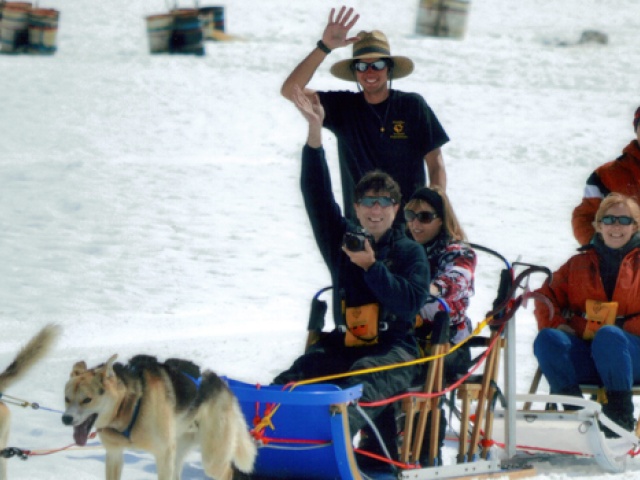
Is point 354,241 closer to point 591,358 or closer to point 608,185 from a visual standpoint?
point 591,358

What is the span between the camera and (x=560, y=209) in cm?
1152

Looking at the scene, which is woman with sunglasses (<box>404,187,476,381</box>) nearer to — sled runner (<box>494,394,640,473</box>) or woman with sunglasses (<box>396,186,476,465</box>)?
woman with sunglasses (<box>396,186,476,465</box>)

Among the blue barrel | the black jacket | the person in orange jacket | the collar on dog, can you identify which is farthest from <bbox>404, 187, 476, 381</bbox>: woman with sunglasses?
the blue barrel

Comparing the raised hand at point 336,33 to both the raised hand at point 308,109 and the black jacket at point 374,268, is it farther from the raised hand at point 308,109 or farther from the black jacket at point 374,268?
the black jacket at point 374,268

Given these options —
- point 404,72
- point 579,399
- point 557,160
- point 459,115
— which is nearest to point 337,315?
point 579,399

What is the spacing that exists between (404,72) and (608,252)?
1.24 m

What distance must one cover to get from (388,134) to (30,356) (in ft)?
6.26

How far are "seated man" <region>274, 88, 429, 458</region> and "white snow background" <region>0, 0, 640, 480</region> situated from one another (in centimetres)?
85

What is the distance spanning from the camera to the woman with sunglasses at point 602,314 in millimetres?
4766

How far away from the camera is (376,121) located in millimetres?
5070

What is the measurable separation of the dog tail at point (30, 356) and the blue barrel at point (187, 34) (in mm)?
13269

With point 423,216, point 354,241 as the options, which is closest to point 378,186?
point 354,241

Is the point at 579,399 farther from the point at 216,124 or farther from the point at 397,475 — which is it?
the point at 216,124

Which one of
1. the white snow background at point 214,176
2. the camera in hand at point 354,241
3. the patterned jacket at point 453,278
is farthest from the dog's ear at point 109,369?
the patterned jacket at point 453,278
